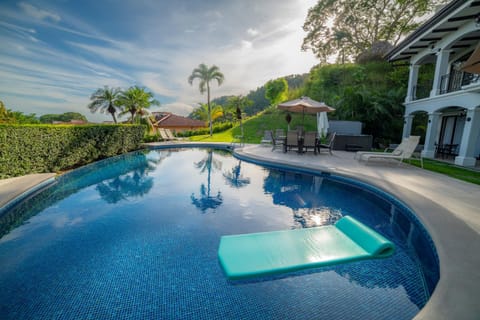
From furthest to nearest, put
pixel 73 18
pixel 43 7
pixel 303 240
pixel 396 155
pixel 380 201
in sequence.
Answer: pixel 73 18
pixel 43 7
pixel 396 155
pixel 380 201
pixel 303 240

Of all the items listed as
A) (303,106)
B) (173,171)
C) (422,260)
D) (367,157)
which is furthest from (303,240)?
(303,106)

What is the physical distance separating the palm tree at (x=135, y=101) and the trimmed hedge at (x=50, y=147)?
40.2ft

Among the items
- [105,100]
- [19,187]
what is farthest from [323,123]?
[105,100]

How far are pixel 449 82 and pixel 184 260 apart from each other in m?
15.8

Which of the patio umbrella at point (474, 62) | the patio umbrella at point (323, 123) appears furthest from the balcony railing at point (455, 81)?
the patio umbrella at point (474, 62)

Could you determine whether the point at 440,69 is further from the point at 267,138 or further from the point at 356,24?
the point at 356,24

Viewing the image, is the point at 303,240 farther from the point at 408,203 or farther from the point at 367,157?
the point at 367,157

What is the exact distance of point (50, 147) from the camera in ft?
24.9

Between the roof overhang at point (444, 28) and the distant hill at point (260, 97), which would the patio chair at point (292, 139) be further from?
the distant hill at point (260, 97)

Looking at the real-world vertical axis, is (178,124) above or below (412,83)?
below

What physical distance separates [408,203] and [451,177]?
3.71 meters

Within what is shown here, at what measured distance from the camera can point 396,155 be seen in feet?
24.9

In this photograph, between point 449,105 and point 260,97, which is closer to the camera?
point 449,105

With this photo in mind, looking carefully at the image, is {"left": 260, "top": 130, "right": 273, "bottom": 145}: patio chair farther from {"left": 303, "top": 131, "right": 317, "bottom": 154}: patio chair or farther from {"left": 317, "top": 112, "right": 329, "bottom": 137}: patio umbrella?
{"left": 317, "top": 112, "right": 329, "bottom": 137}: patio umbrella
